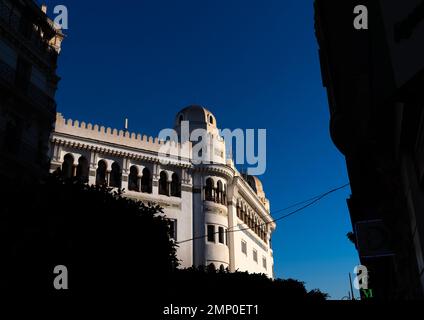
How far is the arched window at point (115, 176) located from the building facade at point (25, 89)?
8.68 meters

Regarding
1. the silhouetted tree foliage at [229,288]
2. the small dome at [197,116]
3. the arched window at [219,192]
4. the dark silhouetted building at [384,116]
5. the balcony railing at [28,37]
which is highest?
the small dome at [197,116]

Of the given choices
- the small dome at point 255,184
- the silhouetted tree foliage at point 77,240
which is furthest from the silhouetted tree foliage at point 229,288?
the small dome at point 255,184

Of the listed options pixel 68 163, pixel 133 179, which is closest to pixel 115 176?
pixel 133 179

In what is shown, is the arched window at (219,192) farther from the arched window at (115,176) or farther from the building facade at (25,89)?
the building facade at (25,89)

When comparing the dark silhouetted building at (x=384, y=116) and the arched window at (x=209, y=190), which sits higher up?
the arched window at (x=209, y=190)

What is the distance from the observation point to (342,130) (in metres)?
13.1

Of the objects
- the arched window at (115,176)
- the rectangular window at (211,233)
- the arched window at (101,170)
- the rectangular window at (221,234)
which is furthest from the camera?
the rectangular window at (221,234)

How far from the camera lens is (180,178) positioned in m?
32.3

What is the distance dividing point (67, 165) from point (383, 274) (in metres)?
19.8

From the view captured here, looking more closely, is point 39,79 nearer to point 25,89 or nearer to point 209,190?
point 25,89

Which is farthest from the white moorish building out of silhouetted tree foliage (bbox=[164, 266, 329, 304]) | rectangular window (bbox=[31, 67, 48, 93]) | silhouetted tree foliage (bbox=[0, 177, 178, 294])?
silhouetted tree foliage (bbox=[0, 177, 178, 294])

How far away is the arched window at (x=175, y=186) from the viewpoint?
104ft
